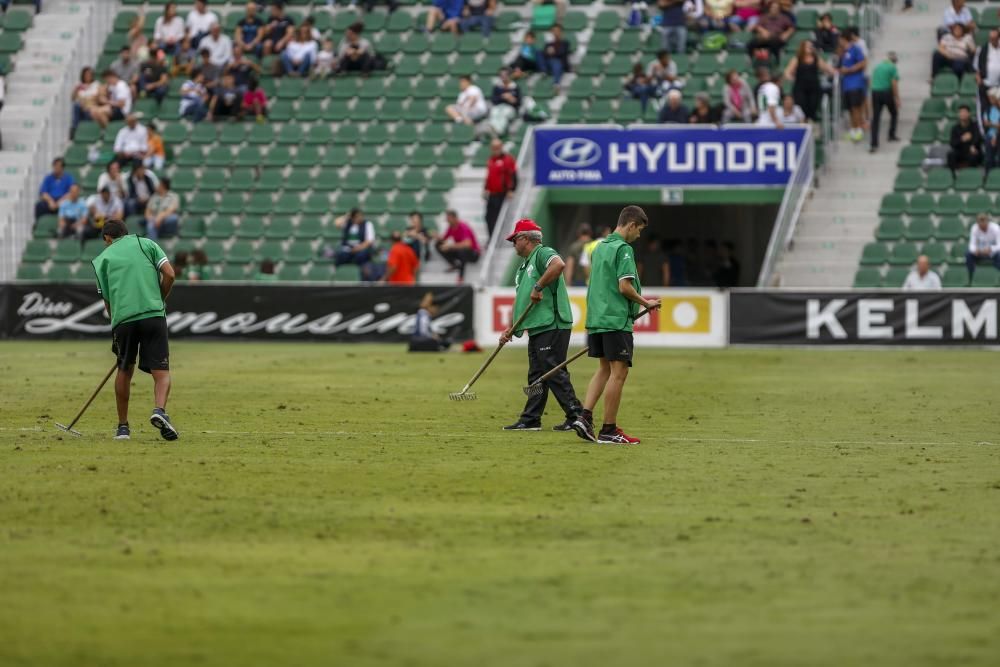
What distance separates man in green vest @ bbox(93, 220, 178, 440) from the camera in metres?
13.8

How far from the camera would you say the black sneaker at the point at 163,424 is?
13719mm

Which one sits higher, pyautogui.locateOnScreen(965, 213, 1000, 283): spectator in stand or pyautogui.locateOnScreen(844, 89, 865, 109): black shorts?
pyautogui.locateOnScreen(844, 89, 865, 109): black shorts

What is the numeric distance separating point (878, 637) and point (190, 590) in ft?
10.5

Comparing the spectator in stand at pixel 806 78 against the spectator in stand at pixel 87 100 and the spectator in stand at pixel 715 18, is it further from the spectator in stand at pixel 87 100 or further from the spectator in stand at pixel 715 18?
the spectator in stand at pixel 87 100

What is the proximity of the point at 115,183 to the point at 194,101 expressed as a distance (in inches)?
144

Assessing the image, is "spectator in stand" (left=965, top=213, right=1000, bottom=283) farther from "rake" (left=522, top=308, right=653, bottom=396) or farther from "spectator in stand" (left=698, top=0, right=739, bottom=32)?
"rake" (left=522, top=308, right=653, bottom=396)

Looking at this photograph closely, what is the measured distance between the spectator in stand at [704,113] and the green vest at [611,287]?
19257 mm

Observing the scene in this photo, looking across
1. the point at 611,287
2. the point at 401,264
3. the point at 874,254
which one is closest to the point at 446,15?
the point at 401,264

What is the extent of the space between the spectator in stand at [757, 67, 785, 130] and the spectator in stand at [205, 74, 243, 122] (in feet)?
38.6

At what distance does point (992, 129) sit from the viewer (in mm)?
32125

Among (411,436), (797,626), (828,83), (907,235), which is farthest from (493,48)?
(797,626)

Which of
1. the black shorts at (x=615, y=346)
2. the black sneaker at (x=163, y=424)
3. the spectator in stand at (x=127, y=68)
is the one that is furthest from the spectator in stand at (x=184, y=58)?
the black shorts at (x=615, y=346)

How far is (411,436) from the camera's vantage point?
1475 cm

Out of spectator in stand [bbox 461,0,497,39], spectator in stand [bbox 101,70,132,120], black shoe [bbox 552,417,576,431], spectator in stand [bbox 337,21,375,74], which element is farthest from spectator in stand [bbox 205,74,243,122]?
black shoe [bbox 552,417,576,431]
